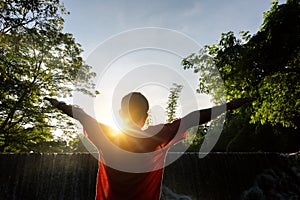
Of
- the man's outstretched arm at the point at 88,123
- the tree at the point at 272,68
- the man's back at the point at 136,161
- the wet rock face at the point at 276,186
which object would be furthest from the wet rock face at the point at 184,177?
the man's outstretched arm at the point at 88,123

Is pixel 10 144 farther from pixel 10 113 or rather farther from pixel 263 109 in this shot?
pixel 263 109

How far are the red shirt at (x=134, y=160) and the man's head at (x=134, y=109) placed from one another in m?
0.08

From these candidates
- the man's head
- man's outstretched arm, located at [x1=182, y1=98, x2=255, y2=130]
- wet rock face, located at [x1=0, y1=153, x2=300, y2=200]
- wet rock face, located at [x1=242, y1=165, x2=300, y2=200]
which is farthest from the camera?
wet rock face, located at [x1=242, y1=165, x2=300, y2=200]

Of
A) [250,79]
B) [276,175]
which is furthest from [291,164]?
[250,79]

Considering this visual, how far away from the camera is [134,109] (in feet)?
5.86

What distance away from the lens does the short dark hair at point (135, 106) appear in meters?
1.78

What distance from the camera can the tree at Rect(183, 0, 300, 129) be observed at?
13062mm

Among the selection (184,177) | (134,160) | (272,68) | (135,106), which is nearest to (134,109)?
(135,106)

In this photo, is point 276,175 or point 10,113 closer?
point 276,175

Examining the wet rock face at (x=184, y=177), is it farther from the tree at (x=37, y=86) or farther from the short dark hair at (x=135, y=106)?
the short dark hair at (x=135, y=106)

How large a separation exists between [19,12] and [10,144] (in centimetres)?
939

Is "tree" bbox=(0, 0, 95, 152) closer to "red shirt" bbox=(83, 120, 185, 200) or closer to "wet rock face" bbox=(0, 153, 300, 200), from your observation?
"wet rock face" bbox=(0, 153, 300, 200)

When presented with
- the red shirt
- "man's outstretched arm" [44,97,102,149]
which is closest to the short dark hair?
the red shirt

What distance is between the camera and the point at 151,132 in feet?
5.98
